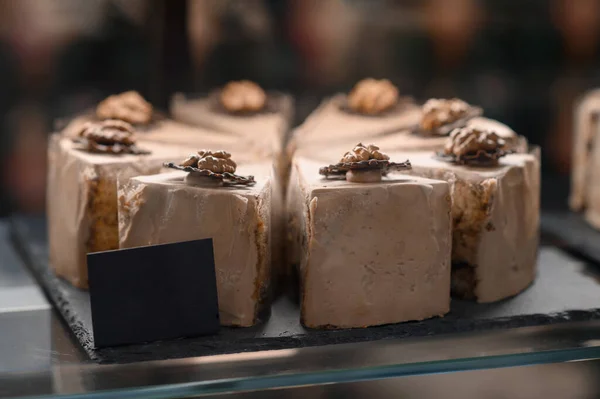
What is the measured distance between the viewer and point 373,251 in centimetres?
158

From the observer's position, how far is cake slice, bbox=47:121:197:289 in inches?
70.7

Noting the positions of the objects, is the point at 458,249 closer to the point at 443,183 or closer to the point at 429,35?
the point at 443,183

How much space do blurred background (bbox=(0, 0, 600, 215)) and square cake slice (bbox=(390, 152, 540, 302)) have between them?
2.06ft

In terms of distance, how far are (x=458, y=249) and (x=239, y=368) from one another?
60cm

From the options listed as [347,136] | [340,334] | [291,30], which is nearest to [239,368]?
[340,334]

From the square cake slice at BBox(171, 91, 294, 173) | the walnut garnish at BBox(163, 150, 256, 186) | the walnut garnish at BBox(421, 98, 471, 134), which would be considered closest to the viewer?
the walnut garnish at BBox(163, 150, 256, 186)

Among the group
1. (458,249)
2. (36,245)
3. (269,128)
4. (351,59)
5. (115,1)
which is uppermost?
(115,1)

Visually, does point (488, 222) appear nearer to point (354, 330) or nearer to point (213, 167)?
point (354, 330)

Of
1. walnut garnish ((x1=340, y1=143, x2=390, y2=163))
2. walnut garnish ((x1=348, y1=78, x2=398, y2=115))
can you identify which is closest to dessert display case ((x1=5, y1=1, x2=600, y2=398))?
walnut garnish ((x1=340, y1=143, x2=390, y2=163))

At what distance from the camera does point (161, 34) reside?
2297 mm

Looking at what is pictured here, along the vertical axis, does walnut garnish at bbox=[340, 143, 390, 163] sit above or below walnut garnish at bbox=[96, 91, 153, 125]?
above

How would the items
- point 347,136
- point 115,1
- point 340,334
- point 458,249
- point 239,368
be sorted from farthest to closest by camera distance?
point 115,1, point 347,136, point 458,249, point 340,334, point 239,368

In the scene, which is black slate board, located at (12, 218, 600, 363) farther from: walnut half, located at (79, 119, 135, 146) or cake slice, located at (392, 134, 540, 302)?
walnut half, located at (79, 119, 135, 146)

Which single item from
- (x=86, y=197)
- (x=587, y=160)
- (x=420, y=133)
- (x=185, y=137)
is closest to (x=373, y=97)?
(x=420, y=133)
